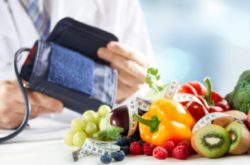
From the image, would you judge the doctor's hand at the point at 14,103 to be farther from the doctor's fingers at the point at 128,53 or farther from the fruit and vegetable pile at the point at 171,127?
the fruit and vegetable pile at the point at 171,127

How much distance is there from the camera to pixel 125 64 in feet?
4.78

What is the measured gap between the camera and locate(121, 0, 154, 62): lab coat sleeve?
1624 mm

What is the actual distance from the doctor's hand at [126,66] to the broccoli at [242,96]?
0.43 m

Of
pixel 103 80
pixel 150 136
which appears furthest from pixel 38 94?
pixel 150 136

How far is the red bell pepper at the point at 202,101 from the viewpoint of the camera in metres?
0.94

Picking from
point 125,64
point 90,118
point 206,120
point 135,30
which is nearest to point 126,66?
point 125,64

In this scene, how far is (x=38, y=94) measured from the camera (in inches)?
53.2

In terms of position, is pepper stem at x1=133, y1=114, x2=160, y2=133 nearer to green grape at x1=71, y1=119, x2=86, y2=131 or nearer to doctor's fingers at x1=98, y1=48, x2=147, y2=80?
green grape at x1=71, y1=119, x2=86, y2=131

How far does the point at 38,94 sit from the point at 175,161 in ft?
1.92

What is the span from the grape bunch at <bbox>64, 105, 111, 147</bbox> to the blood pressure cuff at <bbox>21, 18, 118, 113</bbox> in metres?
→ 0.29

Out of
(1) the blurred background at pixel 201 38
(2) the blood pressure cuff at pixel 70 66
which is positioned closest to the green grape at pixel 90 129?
(2) the blood pressure cuff at pixel 70 66

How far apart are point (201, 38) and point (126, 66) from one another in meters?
0.63

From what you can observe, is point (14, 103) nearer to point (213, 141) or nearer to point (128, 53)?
point (128, 53)

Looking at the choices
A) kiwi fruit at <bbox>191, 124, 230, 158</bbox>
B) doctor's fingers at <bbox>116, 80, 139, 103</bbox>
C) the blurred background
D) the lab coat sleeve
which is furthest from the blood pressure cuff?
the blurred background
